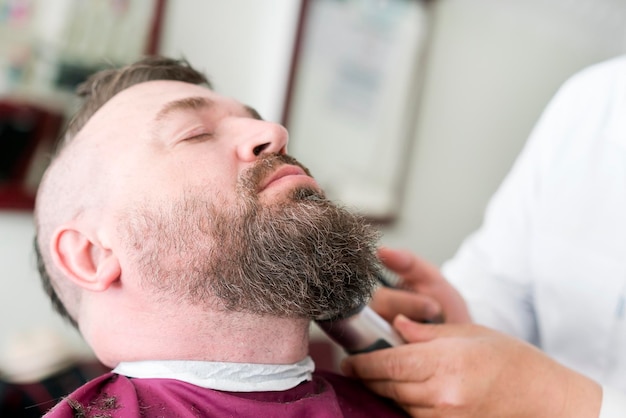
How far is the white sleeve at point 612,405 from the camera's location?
103cm

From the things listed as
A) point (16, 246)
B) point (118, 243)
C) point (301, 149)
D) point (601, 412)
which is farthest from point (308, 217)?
point (301, 149)

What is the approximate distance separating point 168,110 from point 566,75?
3.27 meters

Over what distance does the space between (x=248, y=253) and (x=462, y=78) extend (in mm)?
2661

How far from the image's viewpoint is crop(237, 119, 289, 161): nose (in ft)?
3.68

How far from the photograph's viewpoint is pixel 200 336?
1073 mm

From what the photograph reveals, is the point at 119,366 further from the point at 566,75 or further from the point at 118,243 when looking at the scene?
the point at 566,75

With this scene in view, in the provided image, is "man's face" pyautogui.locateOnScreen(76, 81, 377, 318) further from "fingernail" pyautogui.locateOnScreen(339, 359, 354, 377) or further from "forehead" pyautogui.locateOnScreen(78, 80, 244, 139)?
"fingernail" pyautogui.locateOnScreen(339, 359, 354, 377)

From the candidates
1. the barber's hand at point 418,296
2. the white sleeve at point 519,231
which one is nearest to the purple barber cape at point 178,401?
the barber's hand at point 418,296

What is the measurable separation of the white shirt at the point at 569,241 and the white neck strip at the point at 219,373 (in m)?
0.63

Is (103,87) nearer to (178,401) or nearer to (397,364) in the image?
(178,401)

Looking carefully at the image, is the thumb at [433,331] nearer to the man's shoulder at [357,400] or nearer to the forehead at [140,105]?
the man's shoulder at [357,400]

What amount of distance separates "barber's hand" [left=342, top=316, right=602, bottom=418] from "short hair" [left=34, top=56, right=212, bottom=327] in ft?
2.37

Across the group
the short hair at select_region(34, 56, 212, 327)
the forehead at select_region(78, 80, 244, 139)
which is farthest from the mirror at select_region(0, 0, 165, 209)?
the forehead at select_region(78, 80, 244, 139)

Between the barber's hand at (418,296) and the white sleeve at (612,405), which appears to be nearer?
the white sleeve at (612,405)
